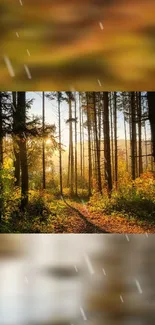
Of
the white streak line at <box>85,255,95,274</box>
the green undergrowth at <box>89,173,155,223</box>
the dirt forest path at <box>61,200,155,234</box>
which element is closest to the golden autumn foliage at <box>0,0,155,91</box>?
the white streak line at <box>85,255,95,274</box>

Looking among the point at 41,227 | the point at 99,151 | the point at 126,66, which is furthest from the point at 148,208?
the point at 126,66

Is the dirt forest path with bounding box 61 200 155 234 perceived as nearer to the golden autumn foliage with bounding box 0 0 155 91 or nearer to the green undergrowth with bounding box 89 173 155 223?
the green undergrowth with bounding box 89 173 155 223

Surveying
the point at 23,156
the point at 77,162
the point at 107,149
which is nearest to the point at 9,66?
the point at 23,156

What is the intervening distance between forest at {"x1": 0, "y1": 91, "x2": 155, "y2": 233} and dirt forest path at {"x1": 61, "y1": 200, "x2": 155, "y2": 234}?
2cm

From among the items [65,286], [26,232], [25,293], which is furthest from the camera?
[26,232]

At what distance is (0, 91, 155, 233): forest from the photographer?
325 inches

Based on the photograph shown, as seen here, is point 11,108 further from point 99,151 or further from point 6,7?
point 6,7

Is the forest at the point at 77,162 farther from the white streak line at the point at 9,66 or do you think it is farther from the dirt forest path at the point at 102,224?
the white streak line at the point at 9,66

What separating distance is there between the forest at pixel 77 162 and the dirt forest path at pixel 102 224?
0.05 ft

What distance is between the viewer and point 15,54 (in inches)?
186

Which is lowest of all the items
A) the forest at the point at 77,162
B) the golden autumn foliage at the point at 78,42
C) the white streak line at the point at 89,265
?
the white streak line at the point at 89,265

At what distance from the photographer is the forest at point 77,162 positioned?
8250 mm

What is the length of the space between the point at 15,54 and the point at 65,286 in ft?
7.30

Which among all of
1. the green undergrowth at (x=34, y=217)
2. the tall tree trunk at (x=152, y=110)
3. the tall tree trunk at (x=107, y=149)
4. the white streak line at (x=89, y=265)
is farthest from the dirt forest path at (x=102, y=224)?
the white streak line at (x=89, y=265)
